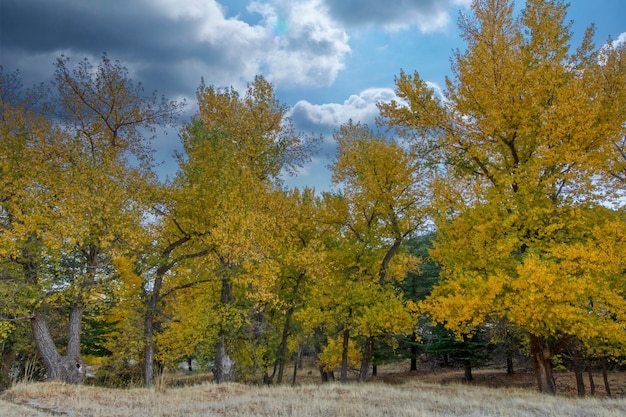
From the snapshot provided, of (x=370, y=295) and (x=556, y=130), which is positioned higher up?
(x=556, y=130)

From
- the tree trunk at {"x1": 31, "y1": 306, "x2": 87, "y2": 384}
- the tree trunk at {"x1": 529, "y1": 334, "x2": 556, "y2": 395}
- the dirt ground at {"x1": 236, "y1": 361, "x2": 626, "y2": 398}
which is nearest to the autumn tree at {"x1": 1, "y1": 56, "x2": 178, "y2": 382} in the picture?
the tree trunk at {"x1": 31, "y1": 306, "x2": 87, "y2": 384}

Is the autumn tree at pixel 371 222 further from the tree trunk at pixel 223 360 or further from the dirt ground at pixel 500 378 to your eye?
the dirt ground at pixel 500 378

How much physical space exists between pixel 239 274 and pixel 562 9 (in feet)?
43.1

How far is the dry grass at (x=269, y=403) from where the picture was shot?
8.31 meters

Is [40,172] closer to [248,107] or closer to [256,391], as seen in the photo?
[248,107]

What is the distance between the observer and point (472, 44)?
13531 millimetres

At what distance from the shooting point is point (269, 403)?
30.5ft

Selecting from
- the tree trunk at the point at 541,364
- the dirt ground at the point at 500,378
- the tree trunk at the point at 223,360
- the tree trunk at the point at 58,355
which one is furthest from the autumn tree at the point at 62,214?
the dirt ground at the point at 500,378

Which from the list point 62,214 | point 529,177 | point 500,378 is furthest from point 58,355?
point 500,378

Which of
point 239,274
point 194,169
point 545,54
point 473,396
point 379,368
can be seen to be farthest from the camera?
point 379,368

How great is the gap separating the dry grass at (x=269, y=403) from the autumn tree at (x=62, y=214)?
3.14 m

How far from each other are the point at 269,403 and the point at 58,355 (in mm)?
8422

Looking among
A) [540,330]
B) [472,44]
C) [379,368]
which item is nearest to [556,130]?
[472,44]

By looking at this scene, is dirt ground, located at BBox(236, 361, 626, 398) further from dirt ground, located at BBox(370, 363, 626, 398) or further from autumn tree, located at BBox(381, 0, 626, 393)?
autumn tree, located at BBox(381, 0, 626, 393)
